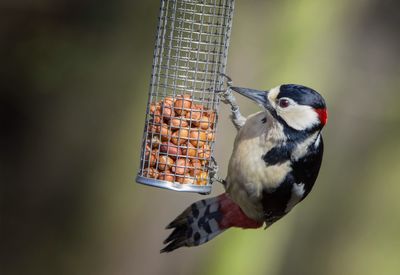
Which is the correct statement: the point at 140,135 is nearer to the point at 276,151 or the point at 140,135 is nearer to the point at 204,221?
the point at 204,221

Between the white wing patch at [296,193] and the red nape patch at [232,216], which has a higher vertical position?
the white wing patch at [296,193]

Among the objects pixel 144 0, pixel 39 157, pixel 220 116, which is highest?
pixel 144 0

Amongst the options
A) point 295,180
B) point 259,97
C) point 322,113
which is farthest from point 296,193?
point 259,97

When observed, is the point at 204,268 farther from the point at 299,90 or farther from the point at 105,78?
the point at 299,90

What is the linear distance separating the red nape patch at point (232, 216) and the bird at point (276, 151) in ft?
0.55

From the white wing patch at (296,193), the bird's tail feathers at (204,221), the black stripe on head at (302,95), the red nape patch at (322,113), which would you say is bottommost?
the bird's tail feathers at (204,221)

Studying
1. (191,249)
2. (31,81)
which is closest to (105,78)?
(31,81)

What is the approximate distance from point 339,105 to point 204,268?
1.58 metres

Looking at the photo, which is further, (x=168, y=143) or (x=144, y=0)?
(x=144, y=0)

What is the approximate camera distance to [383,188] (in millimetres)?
7891

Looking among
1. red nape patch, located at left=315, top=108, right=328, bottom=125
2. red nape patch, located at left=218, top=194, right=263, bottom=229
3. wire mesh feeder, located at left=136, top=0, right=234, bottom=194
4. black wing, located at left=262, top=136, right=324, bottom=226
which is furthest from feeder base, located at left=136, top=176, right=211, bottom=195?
red nape patch, located at left=218, top=194, right=263, bottom=229

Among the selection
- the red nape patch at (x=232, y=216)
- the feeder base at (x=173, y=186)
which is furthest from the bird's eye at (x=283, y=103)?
the red nape patch at (x=232, y=216)

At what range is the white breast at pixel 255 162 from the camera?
6.12 meters

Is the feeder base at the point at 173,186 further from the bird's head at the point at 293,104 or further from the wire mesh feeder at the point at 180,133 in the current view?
the bird's head at the point at 293,104
